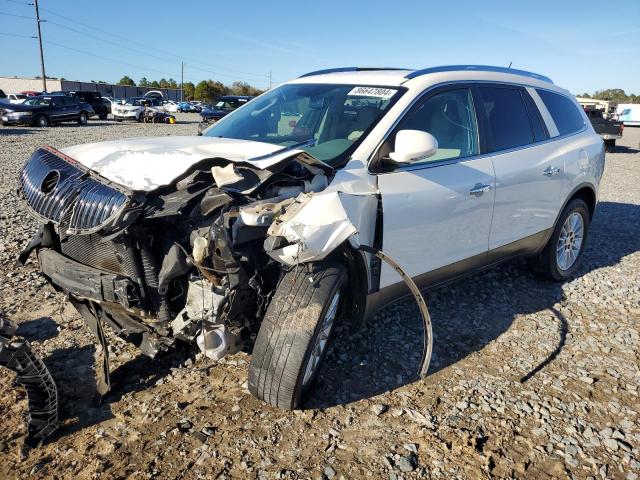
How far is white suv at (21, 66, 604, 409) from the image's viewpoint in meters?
2.48

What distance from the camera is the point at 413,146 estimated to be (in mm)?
2852

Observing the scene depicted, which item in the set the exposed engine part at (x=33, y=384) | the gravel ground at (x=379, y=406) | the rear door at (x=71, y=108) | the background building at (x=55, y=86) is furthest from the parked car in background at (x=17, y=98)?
the background building at (x=55, y=86)

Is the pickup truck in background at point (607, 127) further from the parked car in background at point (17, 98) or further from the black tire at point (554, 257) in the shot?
the parked car in background at point (17, 98)

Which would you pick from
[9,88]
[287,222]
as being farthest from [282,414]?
[9,88]

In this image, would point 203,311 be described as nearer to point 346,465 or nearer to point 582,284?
point 346,465

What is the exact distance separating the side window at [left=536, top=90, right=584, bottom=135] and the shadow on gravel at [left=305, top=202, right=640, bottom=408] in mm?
1432

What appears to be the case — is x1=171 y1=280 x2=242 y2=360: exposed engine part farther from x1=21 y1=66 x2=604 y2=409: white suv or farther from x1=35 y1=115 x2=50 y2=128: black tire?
x1=35 y1=115 x2=50 y2=128: black tire

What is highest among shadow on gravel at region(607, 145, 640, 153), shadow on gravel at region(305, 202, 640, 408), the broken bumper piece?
the broken bumper piece

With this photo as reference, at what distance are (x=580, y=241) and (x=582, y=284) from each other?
489 millimetres

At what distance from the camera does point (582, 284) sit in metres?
4.96

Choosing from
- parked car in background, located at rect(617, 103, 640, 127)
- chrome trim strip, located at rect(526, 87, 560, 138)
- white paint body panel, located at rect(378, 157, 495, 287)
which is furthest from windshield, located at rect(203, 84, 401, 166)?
parked car in background, located at rect(617, 103, 640, 127)

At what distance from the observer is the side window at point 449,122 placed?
336cm

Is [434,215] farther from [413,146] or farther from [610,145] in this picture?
[610,145]

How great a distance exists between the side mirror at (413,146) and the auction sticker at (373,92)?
55cm
